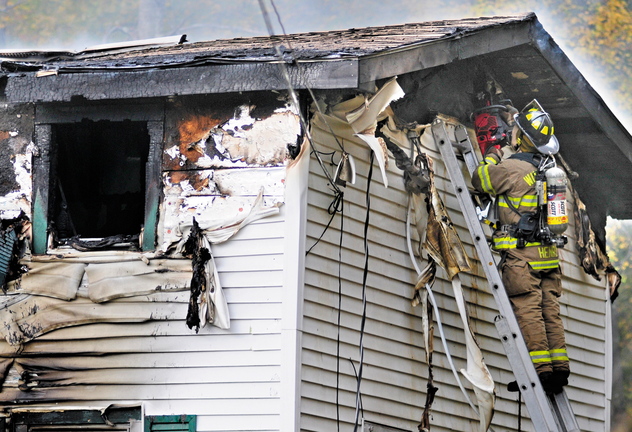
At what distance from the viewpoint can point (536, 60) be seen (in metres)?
8.15

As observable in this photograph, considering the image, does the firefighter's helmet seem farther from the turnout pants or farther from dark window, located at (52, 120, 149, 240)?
dark window, located at (52, 120, 149, 240)

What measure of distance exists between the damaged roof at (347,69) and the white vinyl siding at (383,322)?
735 millimetres

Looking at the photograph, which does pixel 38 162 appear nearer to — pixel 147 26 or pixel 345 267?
pixel 345 267

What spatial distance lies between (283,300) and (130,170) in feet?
11.4

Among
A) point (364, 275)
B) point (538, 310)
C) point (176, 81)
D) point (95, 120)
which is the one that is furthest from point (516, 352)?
point (95, 120)

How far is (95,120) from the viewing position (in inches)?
273

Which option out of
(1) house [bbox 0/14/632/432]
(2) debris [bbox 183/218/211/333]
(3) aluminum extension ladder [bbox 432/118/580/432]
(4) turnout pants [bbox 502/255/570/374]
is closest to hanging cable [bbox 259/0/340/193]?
(1) house [bbox 0/14/632/432]

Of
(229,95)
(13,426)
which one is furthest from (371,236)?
(13,426)

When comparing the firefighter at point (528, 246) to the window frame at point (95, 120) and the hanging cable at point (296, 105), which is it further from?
the window frame at point (95, 120)

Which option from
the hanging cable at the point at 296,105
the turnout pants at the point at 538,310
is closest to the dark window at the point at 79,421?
the hanging cable at the point at 296,105

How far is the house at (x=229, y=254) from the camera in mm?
6215

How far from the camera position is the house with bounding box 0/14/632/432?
6.21m

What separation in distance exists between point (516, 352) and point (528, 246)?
38.4 inches

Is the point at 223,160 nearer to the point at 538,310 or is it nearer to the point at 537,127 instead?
the point at 537,127
